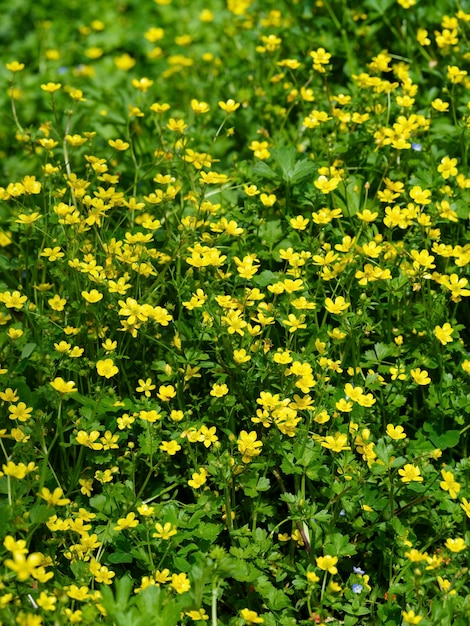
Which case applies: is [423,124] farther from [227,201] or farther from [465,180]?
[227,201]

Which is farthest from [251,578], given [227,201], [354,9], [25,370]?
[354,9]

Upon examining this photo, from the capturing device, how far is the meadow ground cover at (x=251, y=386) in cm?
245

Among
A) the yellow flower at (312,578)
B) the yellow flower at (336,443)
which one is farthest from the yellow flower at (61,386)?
the yellow flower at (312,578)

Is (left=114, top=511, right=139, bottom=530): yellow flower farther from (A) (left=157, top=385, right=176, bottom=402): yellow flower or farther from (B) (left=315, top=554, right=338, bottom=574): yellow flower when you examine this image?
(B) (left=315, top=554, right=338, bottom=574): yellow flower

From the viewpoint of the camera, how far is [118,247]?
9.50ft

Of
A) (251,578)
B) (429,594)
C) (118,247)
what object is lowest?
(429,594)

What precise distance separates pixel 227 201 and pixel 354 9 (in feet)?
4.95

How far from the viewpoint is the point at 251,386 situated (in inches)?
107

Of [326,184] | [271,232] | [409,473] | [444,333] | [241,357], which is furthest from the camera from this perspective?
[271,232]

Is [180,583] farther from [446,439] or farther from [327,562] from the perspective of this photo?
[446,439]

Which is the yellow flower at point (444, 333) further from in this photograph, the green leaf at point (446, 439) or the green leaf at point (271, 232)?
the green leaf at point (271, 232)

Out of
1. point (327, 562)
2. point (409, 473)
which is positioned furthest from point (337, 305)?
point (327, 562)

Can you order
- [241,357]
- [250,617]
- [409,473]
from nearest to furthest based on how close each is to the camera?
[250,617]
[409,473]
[241,357]

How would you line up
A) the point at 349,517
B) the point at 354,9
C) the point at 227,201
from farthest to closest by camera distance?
the point at 354,9 → the point at 227,201 → the point at 349,517
